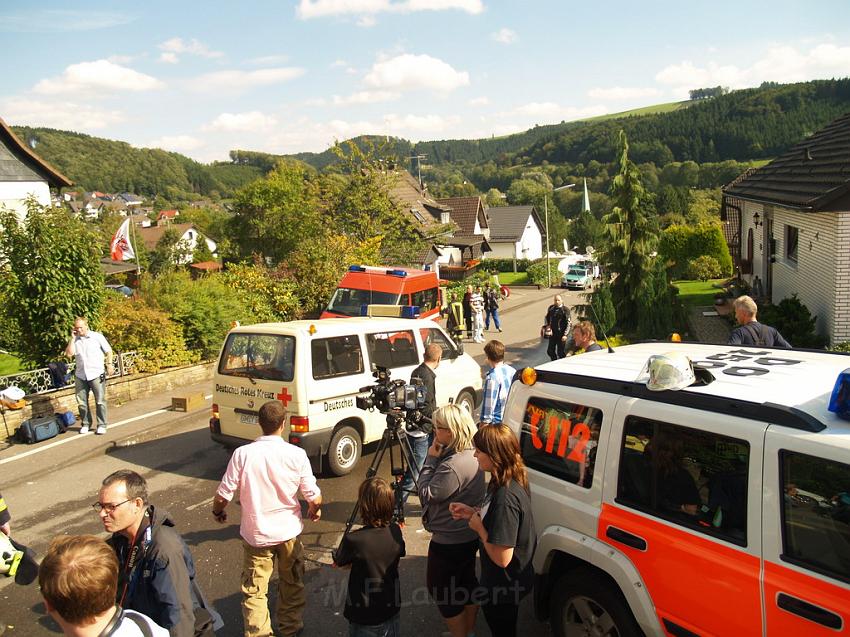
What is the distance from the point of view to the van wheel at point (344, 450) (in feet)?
26.8

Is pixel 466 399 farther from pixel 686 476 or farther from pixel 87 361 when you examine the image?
pixel 686 476

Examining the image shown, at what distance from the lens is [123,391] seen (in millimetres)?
13195

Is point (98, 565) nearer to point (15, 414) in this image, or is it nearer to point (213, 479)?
point (213, 479)

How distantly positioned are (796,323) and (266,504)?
38.3 ft

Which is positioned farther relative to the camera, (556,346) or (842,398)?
(556,346)

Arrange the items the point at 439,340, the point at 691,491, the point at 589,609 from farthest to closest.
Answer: the point at 439,340 < the point at 589,609 < the point at 691,491

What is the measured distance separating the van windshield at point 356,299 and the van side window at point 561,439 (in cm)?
1118

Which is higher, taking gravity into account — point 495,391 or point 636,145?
point 636,145

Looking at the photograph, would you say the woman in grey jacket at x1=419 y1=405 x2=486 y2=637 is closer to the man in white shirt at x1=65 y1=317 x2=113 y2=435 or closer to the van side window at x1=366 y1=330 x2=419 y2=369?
the van side window at x1=366 y1=330 x2=419 y2=369

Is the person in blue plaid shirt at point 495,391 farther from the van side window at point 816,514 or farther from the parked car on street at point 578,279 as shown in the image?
the parked car on street at point 578,279

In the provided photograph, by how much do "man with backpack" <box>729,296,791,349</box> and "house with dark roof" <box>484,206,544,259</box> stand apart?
54466mm

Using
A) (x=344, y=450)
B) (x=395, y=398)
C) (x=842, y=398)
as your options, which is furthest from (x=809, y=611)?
(x=344, y=450)

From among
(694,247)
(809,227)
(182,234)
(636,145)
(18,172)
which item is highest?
(636,145)

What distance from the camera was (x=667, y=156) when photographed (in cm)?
12756
